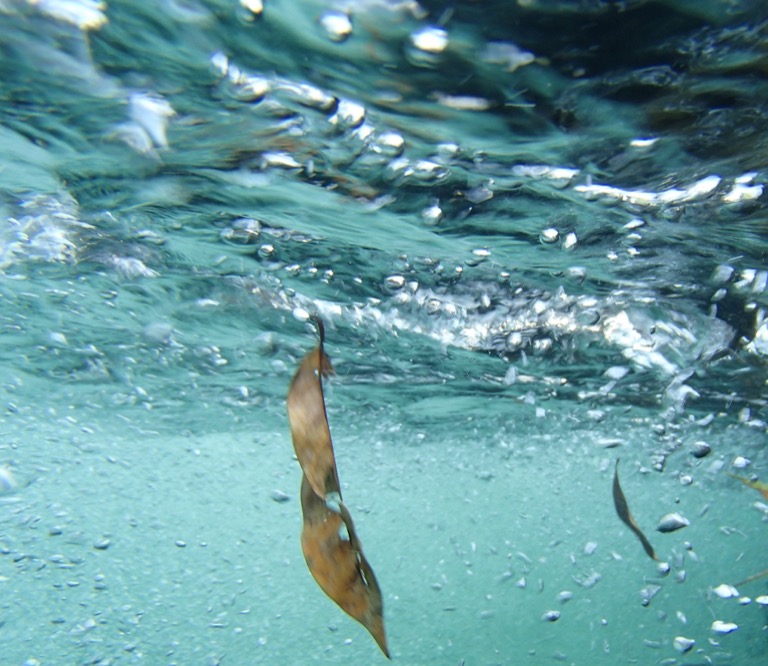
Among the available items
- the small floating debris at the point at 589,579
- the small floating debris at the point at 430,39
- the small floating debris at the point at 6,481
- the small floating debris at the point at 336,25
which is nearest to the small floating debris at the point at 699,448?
the small floating debris at the point at 430,39

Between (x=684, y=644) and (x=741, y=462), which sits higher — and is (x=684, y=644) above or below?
below

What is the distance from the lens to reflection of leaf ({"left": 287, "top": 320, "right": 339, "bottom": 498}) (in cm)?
208

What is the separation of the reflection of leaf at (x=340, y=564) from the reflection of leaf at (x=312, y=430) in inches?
2.5

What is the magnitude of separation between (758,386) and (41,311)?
42.5 ft

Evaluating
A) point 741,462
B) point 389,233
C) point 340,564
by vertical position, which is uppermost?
point 389,233

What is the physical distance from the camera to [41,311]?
10609 millimetres

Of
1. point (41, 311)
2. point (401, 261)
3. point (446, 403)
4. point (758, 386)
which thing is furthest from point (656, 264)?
point (41, 311)

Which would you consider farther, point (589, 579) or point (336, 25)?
point (589, 579)

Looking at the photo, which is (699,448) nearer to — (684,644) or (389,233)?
(684,644)

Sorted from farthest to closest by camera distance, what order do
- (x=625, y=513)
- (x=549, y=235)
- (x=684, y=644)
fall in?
1. (x=684, y=644)
2. (x=549, y=235)
3. (x=625, y=513)

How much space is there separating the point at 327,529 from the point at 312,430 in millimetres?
338

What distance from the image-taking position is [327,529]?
2.11 m

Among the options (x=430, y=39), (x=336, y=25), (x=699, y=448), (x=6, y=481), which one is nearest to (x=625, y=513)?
(x=430, y=39)

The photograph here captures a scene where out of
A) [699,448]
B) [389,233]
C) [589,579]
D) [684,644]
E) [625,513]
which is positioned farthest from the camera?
[589,579]
